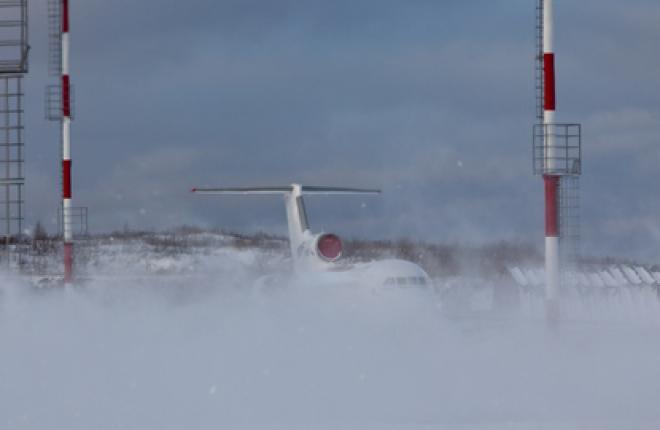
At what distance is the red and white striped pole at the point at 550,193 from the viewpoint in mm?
21062

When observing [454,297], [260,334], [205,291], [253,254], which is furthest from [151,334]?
[253,254]

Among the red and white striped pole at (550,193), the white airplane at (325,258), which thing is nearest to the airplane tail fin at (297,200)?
the white airplane at (325,258)

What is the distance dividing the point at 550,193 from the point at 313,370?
8.41 m

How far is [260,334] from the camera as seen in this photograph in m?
18.5

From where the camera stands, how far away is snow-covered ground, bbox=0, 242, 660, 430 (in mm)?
12320

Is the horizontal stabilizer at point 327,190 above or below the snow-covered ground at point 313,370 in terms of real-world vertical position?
above

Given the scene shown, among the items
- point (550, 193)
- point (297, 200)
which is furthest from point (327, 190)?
point (550, 193)

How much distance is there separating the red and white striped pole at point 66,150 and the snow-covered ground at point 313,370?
7.39 metres

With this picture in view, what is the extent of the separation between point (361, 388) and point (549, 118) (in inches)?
370

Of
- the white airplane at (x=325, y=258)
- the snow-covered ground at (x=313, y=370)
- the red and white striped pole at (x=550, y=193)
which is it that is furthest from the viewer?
the white airplane at (x=325, y=258)

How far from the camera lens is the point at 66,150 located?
31719 mm

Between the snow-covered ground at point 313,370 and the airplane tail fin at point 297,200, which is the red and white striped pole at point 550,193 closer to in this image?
the snow-covered ground at point 313,370

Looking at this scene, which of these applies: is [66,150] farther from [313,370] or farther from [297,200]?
[313,370]

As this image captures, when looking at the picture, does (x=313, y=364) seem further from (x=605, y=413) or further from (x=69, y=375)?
(x=605, y=413)
